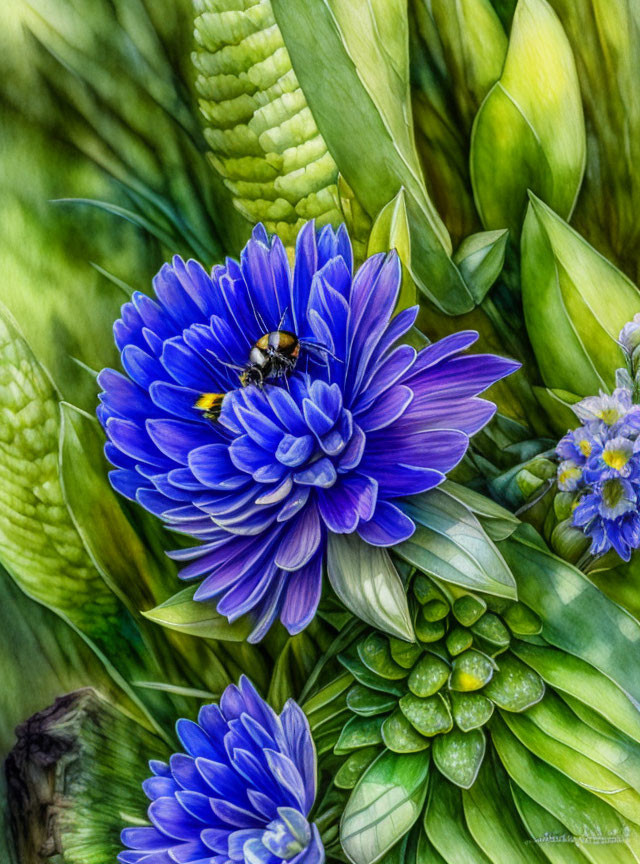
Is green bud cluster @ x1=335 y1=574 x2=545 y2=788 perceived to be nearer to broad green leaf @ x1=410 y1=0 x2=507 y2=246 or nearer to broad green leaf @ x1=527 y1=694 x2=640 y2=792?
broad green leaf @ x1=527 y1=694 x2=640 y2=792

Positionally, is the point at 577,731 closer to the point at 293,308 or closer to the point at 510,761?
the point at 510,761

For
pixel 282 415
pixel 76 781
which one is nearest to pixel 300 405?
pixel 282 415

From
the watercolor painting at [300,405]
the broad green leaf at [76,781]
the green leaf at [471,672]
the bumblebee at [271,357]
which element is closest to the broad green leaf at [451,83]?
the watercolor painting at [300,405]

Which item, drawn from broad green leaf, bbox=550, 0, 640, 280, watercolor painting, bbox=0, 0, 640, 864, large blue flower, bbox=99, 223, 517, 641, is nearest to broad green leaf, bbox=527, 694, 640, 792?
watercolor painting, bbox=0, 0, 640, 864

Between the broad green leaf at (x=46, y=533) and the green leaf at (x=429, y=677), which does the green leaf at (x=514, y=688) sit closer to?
the green leaf at (x=429, y=677)

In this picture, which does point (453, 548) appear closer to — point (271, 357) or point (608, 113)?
point (271, 357)
